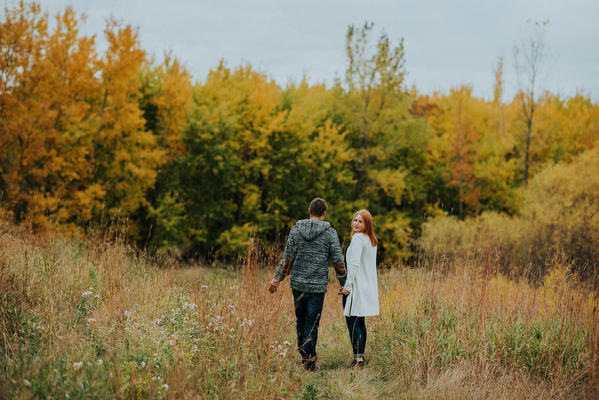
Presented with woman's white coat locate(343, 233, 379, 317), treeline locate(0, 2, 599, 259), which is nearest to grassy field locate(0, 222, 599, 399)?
woman's white coat locate(343, 233, 379, 317)

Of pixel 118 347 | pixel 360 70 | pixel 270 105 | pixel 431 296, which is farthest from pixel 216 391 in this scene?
pixel 360 70

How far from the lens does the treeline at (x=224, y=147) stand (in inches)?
557

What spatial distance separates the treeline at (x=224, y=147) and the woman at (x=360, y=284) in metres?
6.35

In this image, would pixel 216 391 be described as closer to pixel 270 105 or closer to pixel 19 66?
pixel 19 66

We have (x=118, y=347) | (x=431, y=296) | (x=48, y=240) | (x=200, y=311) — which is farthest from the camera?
(x=48, y=240)

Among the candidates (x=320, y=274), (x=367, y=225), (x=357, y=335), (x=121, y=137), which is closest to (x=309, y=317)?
(x=320, y=274)

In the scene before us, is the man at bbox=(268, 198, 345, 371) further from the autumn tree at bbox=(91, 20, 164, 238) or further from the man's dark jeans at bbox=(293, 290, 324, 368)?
the autumn tree at bbox=(91, 20, 164, 238)

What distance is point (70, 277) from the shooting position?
5.07 m

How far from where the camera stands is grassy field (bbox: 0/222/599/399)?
3260mm

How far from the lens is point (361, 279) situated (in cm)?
462

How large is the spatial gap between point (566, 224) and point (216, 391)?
15785 millimetres

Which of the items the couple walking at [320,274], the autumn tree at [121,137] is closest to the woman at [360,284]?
A: the couple walking at [320,274]

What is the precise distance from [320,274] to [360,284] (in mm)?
534

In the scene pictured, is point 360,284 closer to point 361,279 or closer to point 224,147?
point 361,279
